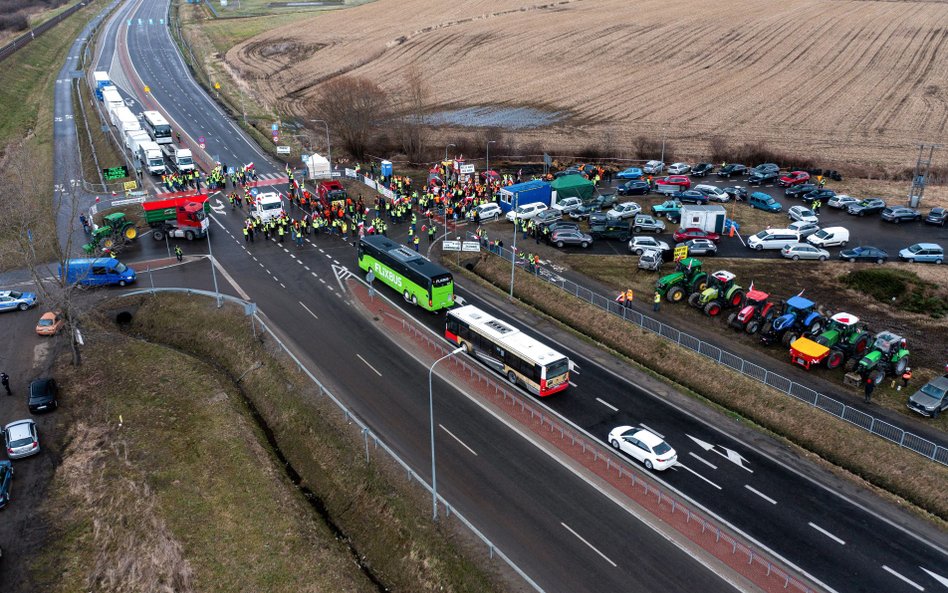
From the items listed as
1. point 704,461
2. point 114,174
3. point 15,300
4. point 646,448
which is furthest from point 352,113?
point 704,461

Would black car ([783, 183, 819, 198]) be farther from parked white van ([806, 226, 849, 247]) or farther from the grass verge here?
the grass verge

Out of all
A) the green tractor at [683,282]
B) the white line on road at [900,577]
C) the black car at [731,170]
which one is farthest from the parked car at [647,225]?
the white line on road at [900,577]

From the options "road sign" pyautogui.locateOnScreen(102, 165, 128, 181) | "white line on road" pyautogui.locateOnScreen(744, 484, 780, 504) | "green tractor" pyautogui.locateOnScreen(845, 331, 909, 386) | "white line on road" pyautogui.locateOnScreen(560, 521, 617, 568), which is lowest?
"white line on road" pyautogui.locateOnScreen(744, 484, 780, 504)

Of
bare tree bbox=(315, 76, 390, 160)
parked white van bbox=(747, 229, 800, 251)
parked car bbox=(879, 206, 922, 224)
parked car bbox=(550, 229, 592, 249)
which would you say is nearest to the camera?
parked white van bbox=(747, 229, 800, 251)

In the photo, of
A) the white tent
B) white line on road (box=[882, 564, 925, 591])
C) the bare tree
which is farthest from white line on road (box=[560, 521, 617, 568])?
the bare tree

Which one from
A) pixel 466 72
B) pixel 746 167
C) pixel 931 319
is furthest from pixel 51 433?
pixel 466 72

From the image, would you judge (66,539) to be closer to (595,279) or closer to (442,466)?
(442,466)
